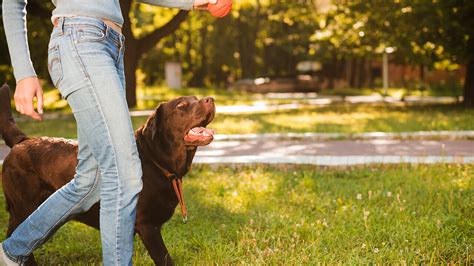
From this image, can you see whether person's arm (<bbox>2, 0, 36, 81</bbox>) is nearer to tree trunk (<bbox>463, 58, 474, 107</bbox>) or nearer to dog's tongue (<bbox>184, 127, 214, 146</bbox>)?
dog's tongue (<bbox>184, 127, 214, 146</bbox>)

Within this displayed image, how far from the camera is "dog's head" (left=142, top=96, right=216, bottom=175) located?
339cm

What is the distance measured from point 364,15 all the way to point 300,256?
16901mm

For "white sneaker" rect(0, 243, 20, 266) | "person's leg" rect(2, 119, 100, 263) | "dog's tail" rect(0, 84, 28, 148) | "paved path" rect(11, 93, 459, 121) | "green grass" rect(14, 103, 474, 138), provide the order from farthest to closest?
"paved path" rect(11, 93, 459, 121)
"green grass" rect(14, 103, 474, 138)
"dog's tail" rect(0, 84, 28, 148)
"white sneaker" rect(0, 243, 20, 266)
"person's leg" rect(2, 119, 100, 263)

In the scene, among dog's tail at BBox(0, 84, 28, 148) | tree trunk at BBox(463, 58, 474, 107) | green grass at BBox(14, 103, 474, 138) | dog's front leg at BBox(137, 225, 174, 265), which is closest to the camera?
dog's front leg at BBox(137, 225, 174, 265)

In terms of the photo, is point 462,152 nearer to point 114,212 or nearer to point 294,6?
point 114,212

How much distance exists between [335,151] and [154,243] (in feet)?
18.2

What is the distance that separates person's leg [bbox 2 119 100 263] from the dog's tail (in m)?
0.81

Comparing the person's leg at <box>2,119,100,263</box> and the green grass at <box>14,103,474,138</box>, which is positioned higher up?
the person's leg at <box>2,119,100,263</box>

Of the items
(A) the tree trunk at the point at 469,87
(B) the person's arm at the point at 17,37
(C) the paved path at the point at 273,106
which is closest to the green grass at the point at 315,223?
(B) the person's arm at the point at 17,37

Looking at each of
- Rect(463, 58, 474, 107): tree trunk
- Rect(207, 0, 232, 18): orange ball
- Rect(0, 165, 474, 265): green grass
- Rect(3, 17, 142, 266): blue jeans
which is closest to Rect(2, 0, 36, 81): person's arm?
Rect(3, 17, 142, 266): blue jeans

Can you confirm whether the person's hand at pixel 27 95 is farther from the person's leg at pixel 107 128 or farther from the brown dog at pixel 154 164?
the brown dog at pixel 154 164

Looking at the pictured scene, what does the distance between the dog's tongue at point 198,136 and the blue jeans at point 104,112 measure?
Answer: 59 centimetres

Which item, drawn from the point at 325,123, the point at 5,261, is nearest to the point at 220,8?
the point at 5,261

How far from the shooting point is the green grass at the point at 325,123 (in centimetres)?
1163
